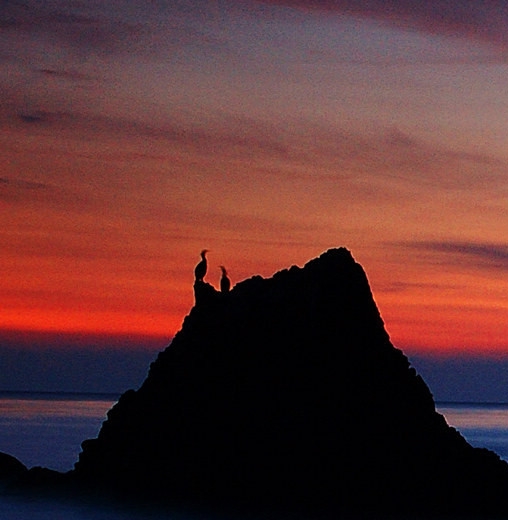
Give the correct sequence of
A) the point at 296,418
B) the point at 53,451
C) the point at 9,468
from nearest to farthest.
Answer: the point at 296,418, the point at 9,468, the point at 53,451

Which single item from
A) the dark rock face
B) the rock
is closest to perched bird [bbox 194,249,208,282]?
the dark rock face

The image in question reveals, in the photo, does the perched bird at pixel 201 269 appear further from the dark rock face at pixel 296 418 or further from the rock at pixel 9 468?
the rock at pixel 9 468

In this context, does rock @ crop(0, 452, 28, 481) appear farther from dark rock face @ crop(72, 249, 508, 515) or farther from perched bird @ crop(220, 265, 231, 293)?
perched bird @ crop(220, 265, 231, 293)

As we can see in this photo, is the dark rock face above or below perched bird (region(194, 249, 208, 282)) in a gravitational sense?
below

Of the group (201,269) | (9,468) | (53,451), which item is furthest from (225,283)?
(53,451)

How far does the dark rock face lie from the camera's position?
43.9m

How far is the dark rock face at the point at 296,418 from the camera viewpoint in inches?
1729

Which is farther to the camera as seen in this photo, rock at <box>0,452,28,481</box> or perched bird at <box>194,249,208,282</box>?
rock at <box>0,452,28,481</box>

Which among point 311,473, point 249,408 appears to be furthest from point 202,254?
point 311,473

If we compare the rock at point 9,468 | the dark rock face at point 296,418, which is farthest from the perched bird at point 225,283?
the rock at point 9,468

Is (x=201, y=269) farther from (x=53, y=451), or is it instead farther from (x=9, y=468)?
(x=53, y=451)

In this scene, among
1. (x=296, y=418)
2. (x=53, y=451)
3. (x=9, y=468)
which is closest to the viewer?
(x=296, y=418)

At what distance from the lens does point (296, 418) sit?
4441 centimetres

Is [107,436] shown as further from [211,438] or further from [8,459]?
[8,459]
